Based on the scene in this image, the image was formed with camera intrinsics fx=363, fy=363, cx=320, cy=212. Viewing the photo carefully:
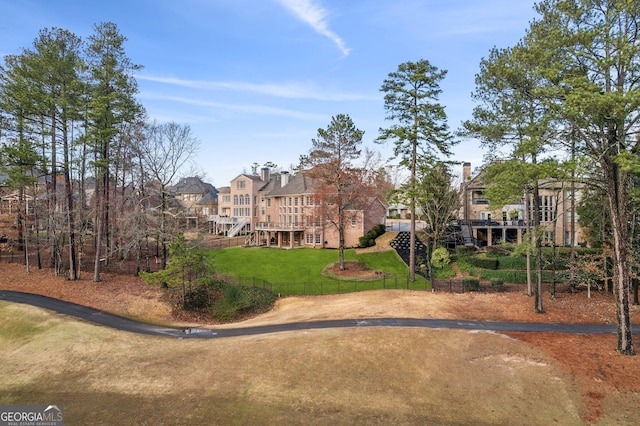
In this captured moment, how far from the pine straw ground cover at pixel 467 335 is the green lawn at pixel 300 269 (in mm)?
2883

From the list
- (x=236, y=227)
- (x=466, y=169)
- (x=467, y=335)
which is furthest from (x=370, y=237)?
(x=467, y=335)

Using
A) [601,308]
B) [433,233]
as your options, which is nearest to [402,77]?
[433,233]

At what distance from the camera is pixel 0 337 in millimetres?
20500

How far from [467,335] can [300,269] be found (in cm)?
2173

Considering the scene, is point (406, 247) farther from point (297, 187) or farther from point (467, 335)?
point (467, 335)

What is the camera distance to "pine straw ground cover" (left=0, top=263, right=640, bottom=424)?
1277cm

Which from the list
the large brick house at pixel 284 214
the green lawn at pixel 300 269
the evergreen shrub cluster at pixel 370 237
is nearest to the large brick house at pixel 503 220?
the evergreen shrub cluster at pixel 370 237

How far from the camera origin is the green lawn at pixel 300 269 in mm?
32062

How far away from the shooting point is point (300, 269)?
3825cm

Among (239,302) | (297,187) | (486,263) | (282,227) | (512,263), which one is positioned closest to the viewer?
(239,302)

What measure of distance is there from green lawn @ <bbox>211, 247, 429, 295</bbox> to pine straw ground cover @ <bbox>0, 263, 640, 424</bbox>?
2.88m

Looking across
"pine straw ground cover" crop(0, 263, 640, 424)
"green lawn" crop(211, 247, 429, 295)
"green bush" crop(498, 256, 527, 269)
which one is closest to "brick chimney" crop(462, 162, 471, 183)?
"green lawn" crop(211, 247, 429, 295)

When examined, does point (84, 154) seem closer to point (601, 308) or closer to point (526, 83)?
point (526, 83)

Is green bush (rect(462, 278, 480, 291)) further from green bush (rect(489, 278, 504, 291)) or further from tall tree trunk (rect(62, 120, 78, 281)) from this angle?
tall tree trunk (rect(62, 120, 78, 281))
